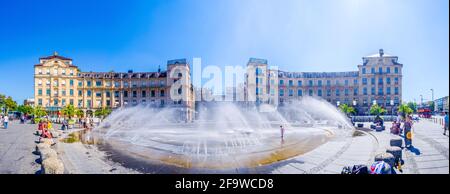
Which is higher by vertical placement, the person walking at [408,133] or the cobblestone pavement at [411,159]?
the person walking at [408,133]

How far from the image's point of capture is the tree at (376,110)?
233 inches

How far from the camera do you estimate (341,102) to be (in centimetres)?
629

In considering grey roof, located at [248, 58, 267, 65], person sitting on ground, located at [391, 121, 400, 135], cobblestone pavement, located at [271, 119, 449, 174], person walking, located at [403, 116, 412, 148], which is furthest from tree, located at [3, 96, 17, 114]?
person sitting on ground, located at [391, 121, 400, 135]

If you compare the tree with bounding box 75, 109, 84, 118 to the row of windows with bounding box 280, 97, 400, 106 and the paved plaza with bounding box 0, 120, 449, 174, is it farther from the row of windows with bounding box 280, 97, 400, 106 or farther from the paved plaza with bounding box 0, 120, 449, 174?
the row of windows with bounding box 280, 97, 400, 106

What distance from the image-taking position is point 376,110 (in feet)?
20.4

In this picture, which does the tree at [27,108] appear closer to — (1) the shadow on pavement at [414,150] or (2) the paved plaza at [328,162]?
(2) the paved plaza at [328,162]

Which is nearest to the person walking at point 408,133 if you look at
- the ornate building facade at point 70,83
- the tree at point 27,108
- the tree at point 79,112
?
the ornate building facade at point 70,83

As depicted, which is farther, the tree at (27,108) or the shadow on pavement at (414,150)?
the tree at (27,108)

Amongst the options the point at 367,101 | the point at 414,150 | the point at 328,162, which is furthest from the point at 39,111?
the point at 414,150
